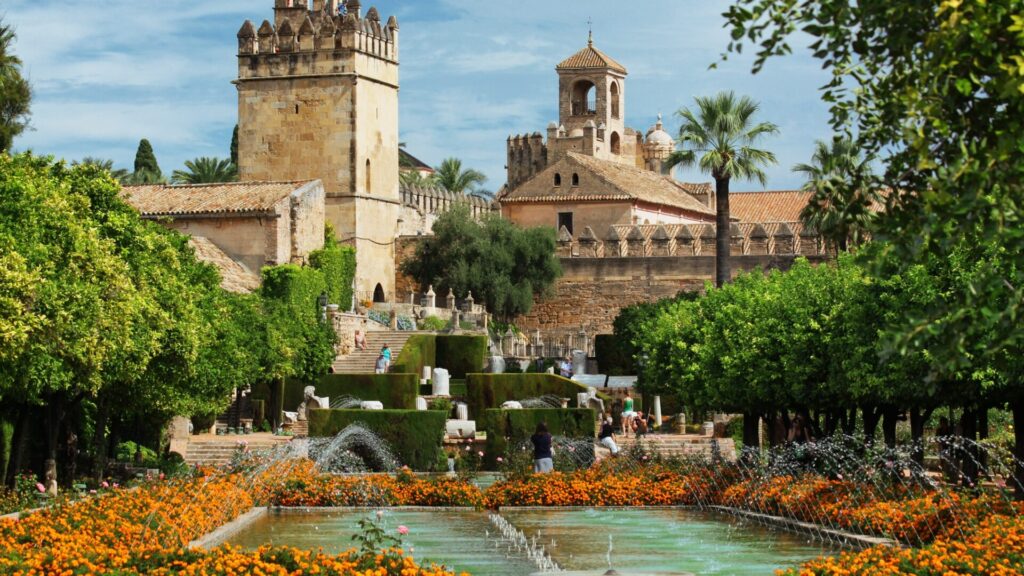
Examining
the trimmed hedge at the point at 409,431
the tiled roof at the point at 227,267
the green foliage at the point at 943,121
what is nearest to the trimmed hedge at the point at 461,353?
the tiled roof at the point at 227,267

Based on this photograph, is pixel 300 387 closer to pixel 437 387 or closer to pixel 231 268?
pixel 437 387

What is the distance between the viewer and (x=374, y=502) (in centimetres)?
2455

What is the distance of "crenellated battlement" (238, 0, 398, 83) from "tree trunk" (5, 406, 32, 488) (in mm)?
35588

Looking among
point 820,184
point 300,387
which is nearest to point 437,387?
point 300,387

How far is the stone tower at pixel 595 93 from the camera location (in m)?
90.6

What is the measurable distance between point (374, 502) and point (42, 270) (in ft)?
19.9

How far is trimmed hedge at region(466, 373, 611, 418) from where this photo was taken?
41594mm

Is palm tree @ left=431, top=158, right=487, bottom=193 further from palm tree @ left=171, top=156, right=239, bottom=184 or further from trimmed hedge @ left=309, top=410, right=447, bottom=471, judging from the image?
trimmed hedge @ left=309, top=410, right=447, bottom=471

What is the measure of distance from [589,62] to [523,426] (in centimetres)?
6055

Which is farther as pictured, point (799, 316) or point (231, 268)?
point (231, 268)

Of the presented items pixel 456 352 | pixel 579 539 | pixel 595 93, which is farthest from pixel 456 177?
pixel 579 539

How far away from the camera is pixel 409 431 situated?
105 feet

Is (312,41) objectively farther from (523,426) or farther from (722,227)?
(523,426)

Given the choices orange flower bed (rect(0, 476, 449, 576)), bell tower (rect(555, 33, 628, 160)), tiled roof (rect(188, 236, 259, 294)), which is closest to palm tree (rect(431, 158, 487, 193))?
bell tower (rect(555, 33, 628, 160))
